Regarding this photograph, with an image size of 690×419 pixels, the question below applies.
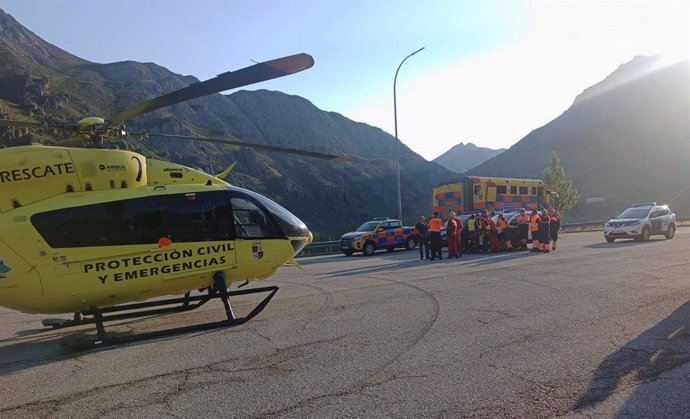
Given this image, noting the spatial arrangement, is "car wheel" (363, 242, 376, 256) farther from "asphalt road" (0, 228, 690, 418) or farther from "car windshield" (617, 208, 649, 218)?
"asphalt road" (0, 228, 690, 418)

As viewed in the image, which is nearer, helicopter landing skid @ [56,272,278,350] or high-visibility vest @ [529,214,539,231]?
helicopter landing skid @ [56,272,278,350]

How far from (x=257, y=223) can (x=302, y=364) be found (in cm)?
334

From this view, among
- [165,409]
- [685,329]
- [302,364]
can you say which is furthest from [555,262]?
[165,409]

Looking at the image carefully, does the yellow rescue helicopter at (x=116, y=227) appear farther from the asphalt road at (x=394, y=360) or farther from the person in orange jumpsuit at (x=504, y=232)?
the person in orange jumpsuit at (x=504, y=232)

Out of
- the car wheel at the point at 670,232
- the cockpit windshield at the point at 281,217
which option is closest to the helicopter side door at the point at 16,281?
the cockpit windshield at the point at 281,217

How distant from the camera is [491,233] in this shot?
62.1ft

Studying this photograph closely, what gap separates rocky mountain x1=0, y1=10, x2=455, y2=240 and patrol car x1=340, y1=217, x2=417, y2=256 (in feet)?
122

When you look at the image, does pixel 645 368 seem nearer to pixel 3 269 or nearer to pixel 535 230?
pixel 3 269

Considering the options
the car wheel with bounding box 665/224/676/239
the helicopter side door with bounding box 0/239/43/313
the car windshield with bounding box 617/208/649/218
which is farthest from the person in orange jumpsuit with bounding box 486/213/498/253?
the helicopter side door with bounding box 0/239/43/313

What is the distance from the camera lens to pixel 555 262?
14023 millimetres

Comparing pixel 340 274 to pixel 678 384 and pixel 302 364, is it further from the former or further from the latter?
pixel 678 384

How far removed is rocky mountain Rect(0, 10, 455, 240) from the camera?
95875 mm

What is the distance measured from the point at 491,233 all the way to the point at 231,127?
146 m

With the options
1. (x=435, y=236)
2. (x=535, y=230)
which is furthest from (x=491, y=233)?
(x=435, y=236)
